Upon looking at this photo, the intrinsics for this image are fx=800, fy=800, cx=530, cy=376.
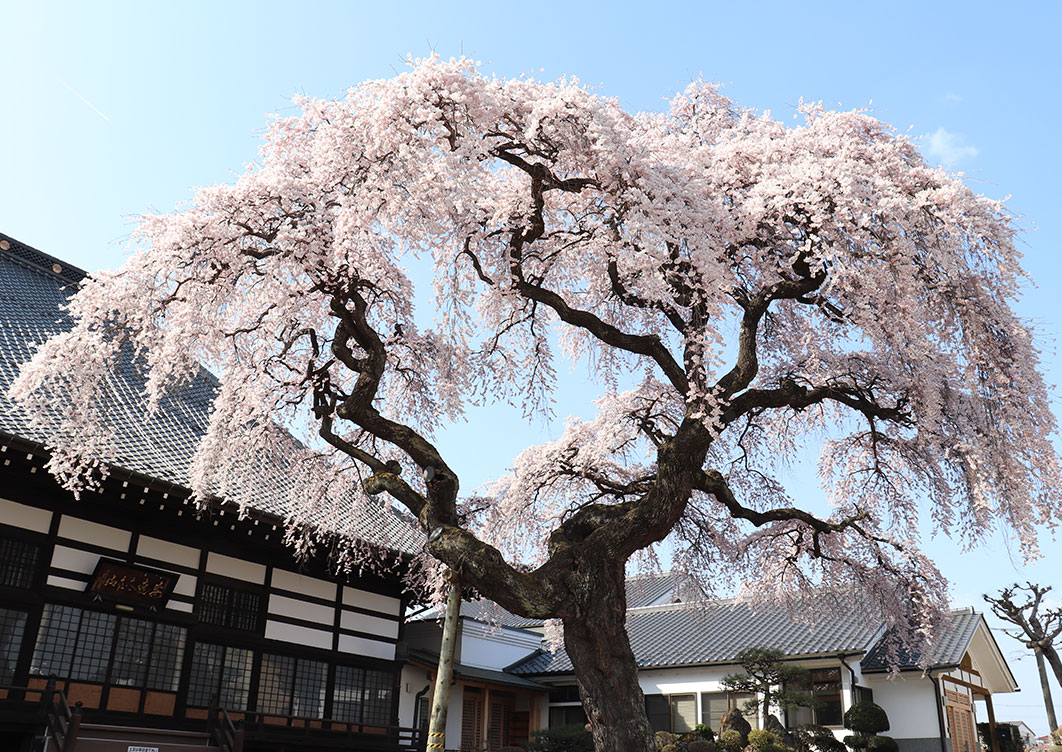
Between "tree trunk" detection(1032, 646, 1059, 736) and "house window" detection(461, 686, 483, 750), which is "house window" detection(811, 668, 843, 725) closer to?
"house window" detection(461, 686, 483, 750)

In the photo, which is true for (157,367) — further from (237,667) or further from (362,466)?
(237,667)

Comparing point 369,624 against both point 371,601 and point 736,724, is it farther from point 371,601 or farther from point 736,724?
point 736,724

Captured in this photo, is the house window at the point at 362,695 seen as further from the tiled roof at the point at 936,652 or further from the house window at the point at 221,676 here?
the tiled roof at the point at 936,652

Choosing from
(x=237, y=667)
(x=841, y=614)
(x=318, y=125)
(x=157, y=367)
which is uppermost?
(x=318, y=125)

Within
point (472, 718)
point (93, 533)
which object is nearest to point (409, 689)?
point (472, 718)

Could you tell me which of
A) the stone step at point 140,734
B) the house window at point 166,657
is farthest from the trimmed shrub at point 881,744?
the house window at point 166,657

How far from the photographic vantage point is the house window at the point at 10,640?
888cm

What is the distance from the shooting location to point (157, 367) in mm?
8617

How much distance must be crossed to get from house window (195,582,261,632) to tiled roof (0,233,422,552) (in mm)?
1345

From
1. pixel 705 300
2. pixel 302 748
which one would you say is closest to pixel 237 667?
pixel 302 748

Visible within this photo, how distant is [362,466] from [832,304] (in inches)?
240

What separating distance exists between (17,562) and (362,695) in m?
5.75

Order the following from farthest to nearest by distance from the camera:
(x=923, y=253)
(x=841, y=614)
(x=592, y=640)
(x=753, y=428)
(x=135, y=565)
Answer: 1. (x=841, y=614)
2. (x=753, y=428)
3. (x=135, y=565)
4. (x=923, y=253)
5. (x=592, y=640)

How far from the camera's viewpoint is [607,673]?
23.4 feet
